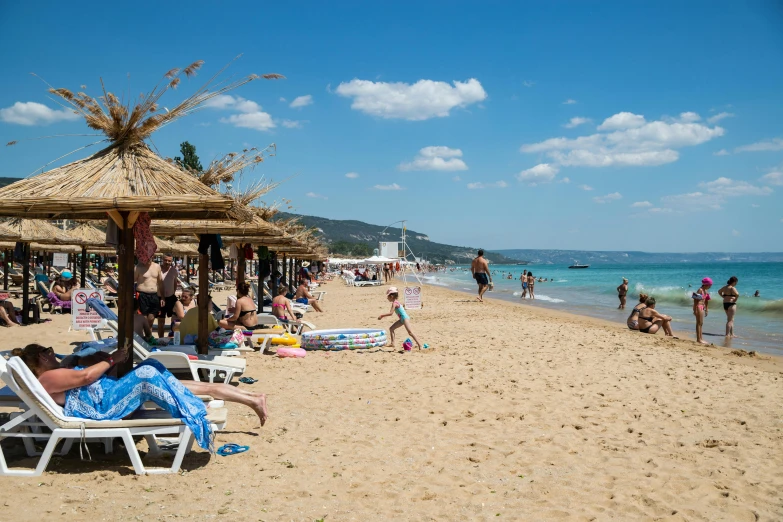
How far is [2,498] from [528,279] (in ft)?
84.3

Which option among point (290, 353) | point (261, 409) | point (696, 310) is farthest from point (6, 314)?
point (696, 310)

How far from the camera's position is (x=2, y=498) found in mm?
3293

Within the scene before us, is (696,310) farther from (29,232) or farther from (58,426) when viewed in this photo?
(29,232)

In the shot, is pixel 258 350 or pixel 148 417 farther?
pixel 258 350

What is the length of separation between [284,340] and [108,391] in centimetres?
525

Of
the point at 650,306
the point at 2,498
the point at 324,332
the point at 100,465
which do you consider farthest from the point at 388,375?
the point at 650,306

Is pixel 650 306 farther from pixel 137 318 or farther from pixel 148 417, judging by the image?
pixel 148 417

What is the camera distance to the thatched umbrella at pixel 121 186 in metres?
4.64

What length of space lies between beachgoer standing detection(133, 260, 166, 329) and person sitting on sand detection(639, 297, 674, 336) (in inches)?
378

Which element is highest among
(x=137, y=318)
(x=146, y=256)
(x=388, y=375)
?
(x=146, y=256)

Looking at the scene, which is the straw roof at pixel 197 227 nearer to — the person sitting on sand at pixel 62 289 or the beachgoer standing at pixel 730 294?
the person sitting on sand at pixel 62 289

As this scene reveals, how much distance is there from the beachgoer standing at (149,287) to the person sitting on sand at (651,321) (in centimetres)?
959

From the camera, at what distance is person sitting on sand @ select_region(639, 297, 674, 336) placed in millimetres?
12367

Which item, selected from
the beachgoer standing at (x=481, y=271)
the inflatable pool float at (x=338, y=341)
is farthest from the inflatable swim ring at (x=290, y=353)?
the beachgoer standing at (x=481, y=271)
